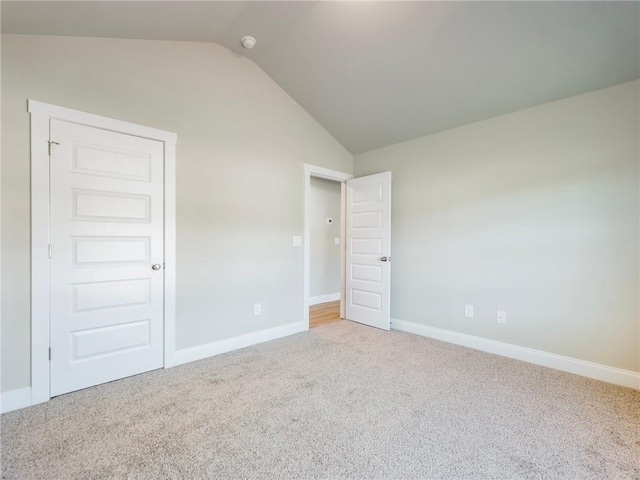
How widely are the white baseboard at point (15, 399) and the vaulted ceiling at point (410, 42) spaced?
7.97 feet

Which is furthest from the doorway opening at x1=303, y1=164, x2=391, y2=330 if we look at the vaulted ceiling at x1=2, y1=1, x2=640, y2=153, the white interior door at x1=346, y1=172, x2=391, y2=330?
the vaulted ceiling at x1=2, y1=1, x2=640, y2=153

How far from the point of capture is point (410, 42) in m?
2.51

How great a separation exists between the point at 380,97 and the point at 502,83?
1141 millimetres

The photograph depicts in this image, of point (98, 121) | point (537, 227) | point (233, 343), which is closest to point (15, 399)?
point (233, 343)

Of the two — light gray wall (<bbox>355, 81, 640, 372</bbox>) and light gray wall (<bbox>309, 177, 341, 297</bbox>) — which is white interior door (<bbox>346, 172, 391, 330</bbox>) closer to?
light gray wall (<bbox>355, 81, 640, 372</bbox>)

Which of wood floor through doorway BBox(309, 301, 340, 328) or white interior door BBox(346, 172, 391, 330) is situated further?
wood floor through doorway BBox(309, 301, 340, 328)

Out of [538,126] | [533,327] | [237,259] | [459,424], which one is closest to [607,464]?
[459,424]

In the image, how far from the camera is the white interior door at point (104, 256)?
7.13 ft

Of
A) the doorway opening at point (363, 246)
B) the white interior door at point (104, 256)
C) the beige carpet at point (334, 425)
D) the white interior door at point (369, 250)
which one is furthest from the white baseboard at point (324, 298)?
the white interior door at point (104, 256)

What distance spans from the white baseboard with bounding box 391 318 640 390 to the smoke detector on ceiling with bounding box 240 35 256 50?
356 centimetres

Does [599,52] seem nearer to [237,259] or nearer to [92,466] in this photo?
[237,259]

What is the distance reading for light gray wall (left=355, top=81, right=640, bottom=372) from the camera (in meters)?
2.36

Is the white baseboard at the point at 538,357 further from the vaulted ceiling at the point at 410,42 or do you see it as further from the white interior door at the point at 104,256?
the white interior door at the point at 104,256

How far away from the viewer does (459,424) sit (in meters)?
1.83
